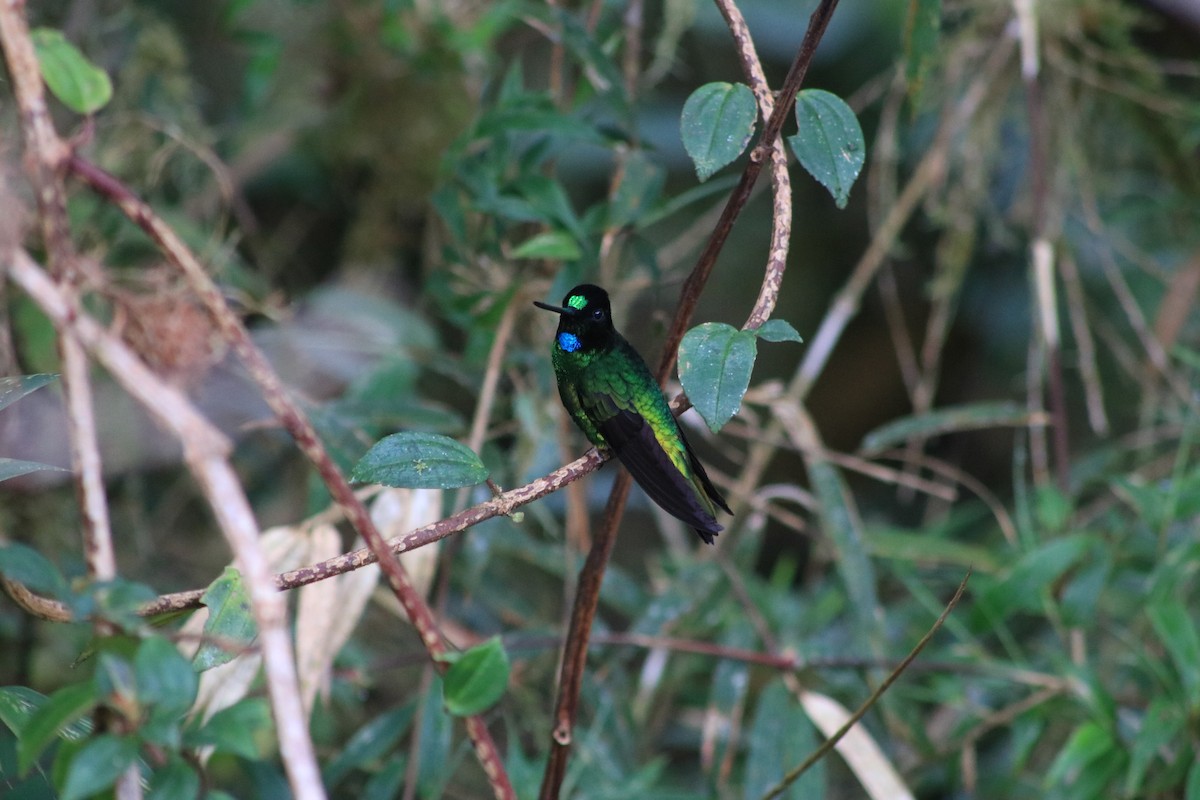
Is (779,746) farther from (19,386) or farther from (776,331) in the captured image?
(19,386)

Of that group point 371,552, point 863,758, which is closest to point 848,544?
point 863,758

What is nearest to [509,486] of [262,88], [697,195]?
[697,195]

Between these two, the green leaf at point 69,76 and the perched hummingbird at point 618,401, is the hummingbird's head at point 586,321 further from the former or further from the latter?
the green leaf at point 69,76

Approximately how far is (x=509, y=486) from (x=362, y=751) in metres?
0.56

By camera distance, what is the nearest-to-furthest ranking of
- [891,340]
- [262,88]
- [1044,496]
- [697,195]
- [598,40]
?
[697,195]
[598,40]
[1044,496]
[262,88]
[891,340]

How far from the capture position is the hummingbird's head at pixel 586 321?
4.79ft

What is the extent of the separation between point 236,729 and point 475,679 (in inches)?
8.1

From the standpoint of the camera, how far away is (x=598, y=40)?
219cm

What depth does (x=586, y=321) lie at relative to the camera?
1.47 metres

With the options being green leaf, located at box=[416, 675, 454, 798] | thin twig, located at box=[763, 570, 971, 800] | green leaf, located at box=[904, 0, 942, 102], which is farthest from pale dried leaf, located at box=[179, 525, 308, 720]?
green leaf, located at box=[904, 0, 942, 102]

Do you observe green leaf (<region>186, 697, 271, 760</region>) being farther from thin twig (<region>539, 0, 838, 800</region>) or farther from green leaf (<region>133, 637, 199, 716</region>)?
thin twig (<region>539, 0, 838, 800</region>)

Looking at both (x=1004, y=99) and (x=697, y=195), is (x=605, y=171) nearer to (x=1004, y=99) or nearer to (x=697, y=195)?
(x=1004, y=99)

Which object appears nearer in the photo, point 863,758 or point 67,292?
point 67,292

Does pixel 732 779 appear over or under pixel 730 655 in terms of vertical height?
under
